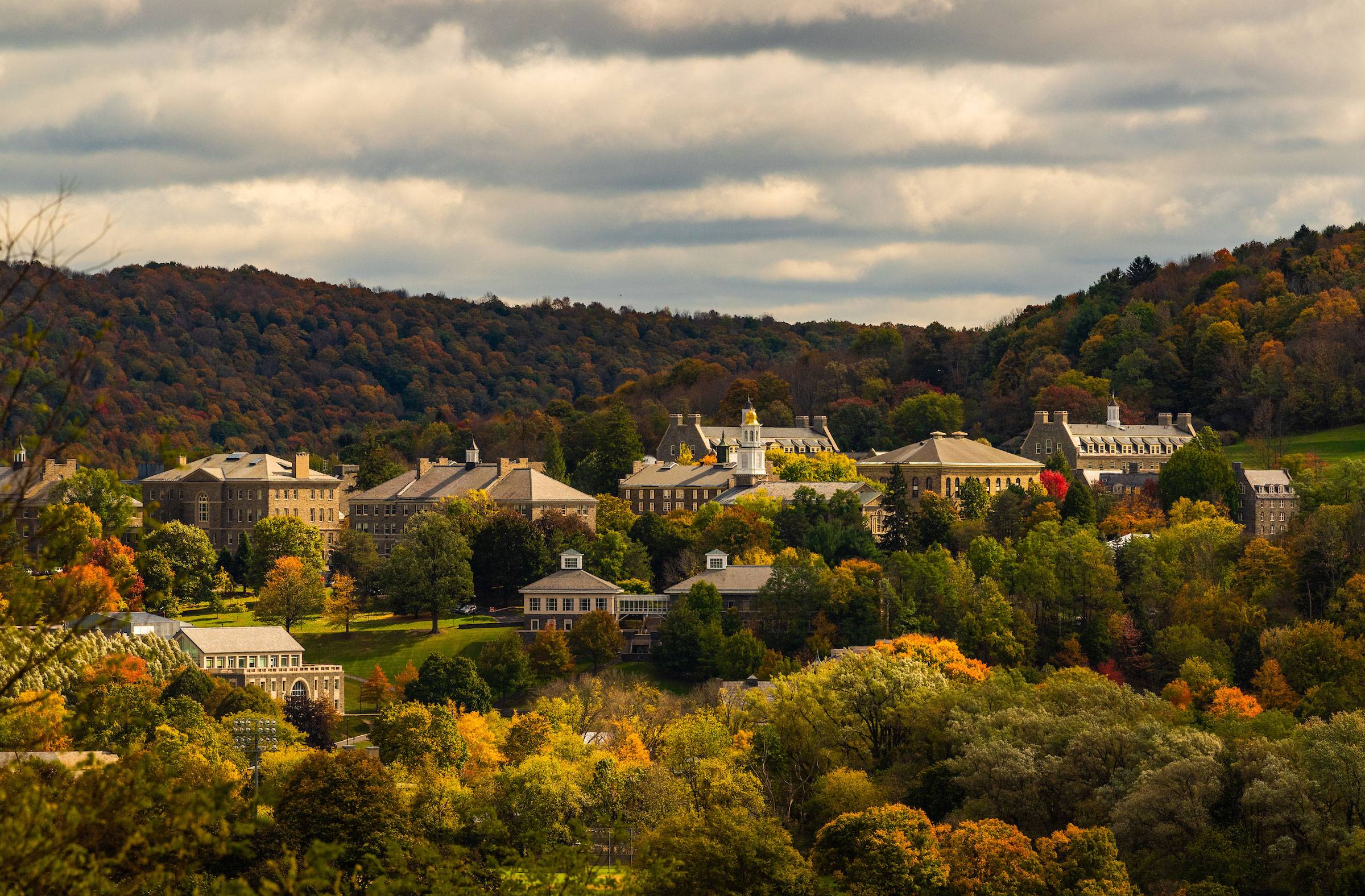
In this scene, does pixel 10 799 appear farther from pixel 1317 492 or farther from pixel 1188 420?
pixel 1188 420

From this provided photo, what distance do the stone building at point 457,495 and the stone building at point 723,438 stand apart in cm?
1698

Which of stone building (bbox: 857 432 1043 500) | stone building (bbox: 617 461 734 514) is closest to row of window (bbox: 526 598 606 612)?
stone building (bbox: 617 461 734 514)

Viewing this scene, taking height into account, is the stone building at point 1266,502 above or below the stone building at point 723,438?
below

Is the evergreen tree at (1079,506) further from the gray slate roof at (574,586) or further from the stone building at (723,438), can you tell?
the stone building at (723,438)

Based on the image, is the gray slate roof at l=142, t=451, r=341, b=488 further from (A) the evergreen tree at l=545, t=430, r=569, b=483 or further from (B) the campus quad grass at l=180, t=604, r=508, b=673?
(B) the campus quad grass at l=180, t=604, r=508, b=673

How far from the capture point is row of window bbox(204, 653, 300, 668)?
9200cm

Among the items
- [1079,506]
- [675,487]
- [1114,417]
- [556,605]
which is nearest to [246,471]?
[675,487]

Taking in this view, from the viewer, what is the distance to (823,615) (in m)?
93.8

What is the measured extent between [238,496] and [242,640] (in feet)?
124

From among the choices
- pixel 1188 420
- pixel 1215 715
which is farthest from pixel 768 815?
pixel 1188 420

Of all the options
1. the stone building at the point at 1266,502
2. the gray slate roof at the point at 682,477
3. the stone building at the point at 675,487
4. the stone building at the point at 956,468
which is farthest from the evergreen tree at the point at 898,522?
the gray slate roof at the point at 682,477

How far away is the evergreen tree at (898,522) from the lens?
10631 cm

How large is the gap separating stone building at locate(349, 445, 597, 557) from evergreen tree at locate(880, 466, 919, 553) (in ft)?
60.9

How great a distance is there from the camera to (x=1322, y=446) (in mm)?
127562
